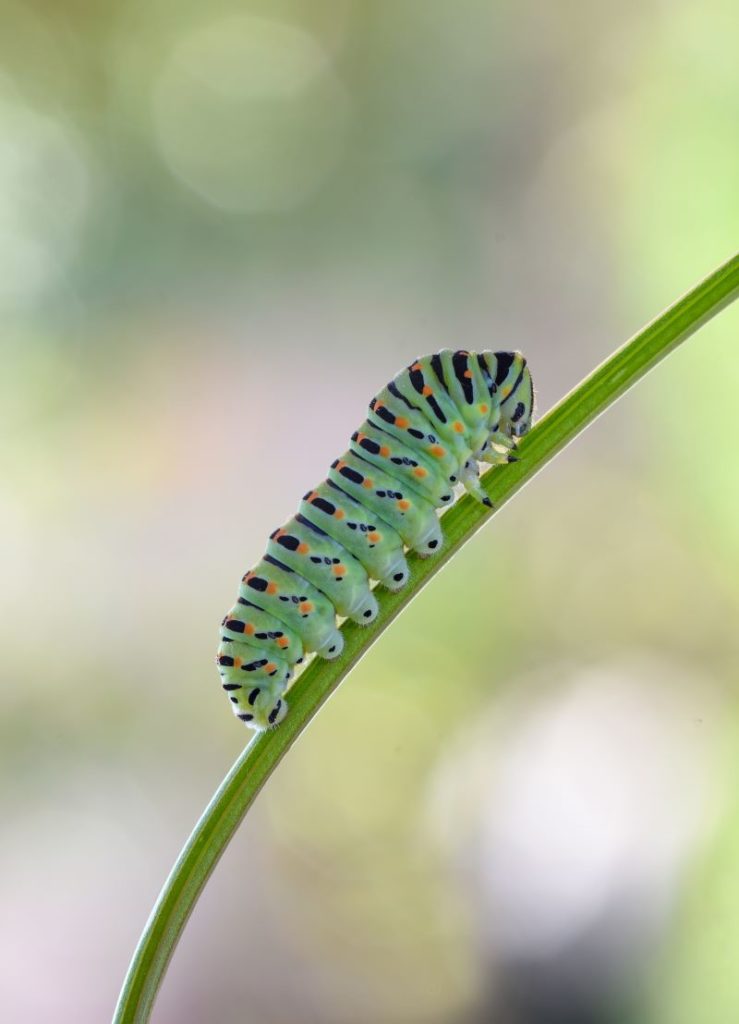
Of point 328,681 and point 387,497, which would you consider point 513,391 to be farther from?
point 328,681

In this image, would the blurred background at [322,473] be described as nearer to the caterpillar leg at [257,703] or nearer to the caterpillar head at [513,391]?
the caterpillar head at [513,391]

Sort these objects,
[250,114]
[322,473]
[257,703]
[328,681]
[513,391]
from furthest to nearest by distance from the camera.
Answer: [250,114]
[322,473]
[513,391]
[257,703]
[328,681]

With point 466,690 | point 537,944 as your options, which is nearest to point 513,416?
point 466,690

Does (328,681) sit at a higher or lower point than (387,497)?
lower

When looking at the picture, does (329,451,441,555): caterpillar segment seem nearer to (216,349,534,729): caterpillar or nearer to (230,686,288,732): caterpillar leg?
(216,349,534,729): caterpillar

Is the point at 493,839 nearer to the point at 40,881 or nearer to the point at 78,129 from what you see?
the point at 40,881

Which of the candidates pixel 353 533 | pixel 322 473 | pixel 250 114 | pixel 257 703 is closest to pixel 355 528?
pixel 353 533

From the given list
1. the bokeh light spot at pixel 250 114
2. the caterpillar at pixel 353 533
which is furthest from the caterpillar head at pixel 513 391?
the bokeh light spot at pixel 250 114

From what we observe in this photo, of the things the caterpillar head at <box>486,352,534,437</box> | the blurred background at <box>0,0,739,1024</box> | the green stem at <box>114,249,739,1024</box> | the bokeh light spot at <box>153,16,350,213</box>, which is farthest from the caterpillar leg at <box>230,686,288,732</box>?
the bokeh light spot at <box>153,16,350,213</box>
